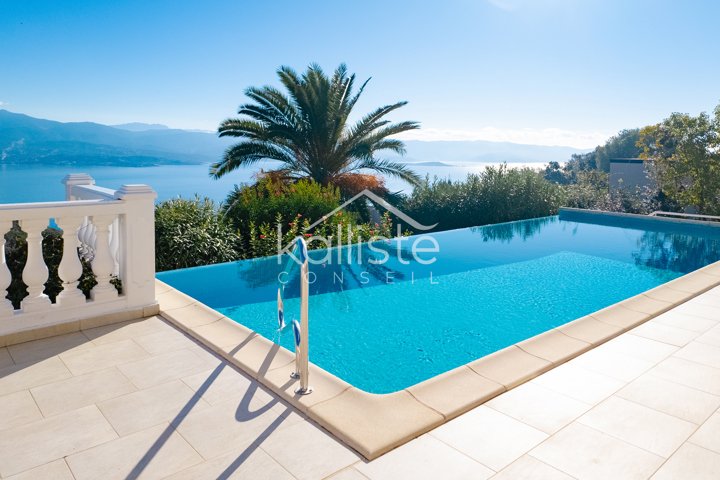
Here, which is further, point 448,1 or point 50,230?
point 448,1

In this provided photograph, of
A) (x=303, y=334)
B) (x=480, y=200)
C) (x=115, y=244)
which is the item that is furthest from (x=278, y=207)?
(x=480, y=200)

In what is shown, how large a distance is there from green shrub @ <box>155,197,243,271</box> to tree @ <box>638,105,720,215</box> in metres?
13.5

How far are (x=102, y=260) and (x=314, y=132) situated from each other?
9.50 m

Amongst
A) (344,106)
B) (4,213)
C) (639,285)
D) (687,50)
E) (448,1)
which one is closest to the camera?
(4,213)

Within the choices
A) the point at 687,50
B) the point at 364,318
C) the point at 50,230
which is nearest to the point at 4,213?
the point at 50,230

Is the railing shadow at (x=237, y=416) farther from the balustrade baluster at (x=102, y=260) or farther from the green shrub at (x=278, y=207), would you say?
the green shrub at (x=278, y=207)

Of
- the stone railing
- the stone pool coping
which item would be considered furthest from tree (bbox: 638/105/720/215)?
the stone railing

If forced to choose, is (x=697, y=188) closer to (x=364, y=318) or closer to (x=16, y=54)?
(x=364, y=318)

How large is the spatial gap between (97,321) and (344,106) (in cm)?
1031

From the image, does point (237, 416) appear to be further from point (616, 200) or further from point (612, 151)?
point (612, 151)

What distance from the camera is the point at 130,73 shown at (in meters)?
25.9

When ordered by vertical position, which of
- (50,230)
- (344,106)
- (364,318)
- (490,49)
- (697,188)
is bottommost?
(364,318)

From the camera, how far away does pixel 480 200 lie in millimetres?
14273

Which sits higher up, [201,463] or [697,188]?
[697,188]
